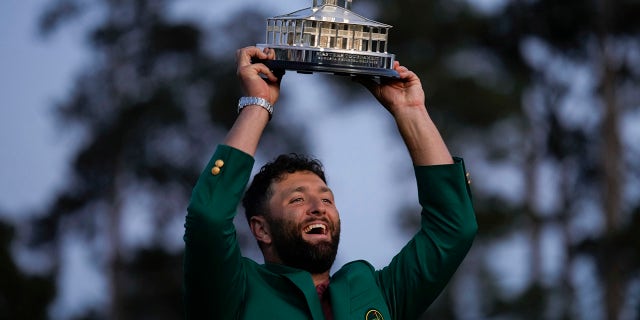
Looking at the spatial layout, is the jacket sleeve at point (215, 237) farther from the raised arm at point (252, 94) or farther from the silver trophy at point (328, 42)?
the silver trophy at point (328, 42)

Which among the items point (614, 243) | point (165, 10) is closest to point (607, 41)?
point (614, 243)

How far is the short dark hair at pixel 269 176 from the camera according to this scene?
5781 millimetres

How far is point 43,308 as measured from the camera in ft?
60.4

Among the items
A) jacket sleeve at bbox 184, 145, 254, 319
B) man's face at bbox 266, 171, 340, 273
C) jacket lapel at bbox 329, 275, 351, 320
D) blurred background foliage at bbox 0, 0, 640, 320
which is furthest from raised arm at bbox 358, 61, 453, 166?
blurred background foliage at bbox 0, 0, 640, 320

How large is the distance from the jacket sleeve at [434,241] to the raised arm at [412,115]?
51 millimetres

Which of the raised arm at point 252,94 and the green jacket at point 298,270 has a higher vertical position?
the raised arm at point 252,94

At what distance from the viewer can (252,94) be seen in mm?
5340

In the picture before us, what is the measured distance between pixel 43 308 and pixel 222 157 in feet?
45.0

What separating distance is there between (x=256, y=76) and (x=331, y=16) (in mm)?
403

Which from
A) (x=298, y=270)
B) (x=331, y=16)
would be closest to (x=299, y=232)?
(x=298, y=270)

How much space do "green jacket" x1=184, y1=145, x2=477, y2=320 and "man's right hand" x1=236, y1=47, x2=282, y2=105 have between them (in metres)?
0.27

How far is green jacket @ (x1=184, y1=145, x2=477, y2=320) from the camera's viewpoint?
5.13 meters

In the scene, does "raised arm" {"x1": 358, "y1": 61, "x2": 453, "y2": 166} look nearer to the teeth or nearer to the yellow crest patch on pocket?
the teeth

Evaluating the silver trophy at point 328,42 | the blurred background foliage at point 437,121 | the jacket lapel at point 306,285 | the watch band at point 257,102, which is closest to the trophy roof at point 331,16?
the silver trophy at point 328,42
